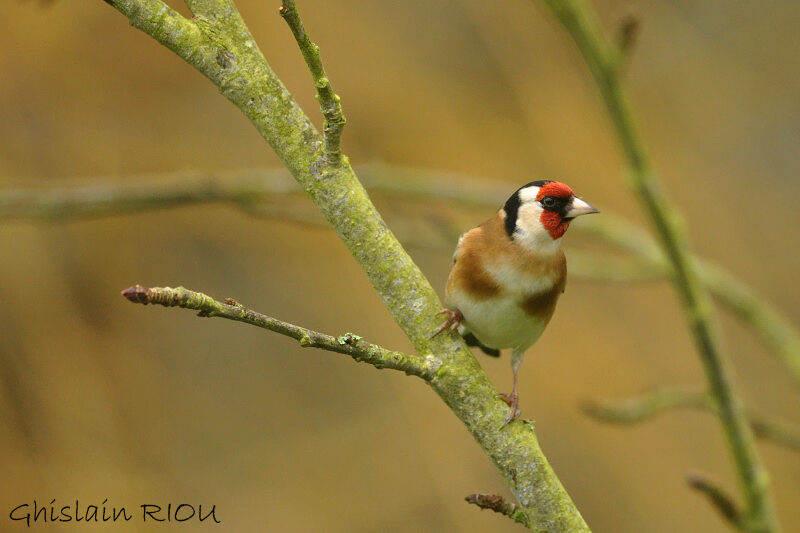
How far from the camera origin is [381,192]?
386cm

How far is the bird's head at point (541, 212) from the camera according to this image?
2379 mm

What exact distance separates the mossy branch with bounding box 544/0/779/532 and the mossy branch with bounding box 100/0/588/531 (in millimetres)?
851

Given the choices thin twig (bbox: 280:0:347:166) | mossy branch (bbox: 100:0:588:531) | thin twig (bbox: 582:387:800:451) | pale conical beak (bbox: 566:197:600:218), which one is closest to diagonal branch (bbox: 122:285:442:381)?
mossy branch (bbox: 100:0:588:531)

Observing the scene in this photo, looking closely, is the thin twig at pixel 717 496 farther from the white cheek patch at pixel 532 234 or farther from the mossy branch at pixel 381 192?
the mossy branch at pixel 381 192

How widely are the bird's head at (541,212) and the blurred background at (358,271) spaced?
1.44 m

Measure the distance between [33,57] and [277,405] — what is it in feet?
7.89

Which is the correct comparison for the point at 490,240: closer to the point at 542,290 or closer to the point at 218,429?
the point at 542,290

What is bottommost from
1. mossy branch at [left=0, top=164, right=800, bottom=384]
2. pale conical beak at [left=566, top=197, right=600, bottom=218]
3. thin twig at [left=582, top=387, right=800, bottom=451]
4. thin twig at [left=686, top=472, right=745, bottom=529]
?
thin twig at [left=686, top=472, right=745, bottom=529]

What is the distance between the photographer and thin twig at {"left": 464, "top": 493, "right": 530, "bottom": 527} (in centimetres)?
172

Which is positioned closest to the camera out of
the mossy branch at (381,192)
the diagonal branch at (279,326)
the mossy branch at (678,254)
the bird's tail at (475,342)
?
the diagonal branch at (279,326)

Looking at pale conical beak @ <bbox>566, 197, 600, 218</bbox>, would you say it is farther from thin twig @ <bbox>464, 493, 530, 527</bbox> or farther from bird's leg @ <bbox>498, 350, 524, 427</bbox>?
thin twig @ <bbox>464, 493, 530, 527</bbox>

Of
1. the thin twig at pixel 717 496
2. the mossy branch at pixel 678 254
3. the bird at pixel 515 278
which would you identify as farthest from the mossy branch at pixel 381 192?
the thin twig at pixel 717 496

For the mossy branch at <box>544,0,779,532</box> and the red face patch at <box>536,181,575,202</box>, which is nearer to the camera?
the mossy branch at <box>544,0,779,532</box>

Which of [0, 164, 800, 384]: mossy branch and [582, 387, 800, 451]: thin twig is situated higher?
[0, 164, 800, 384]: mossy branch
